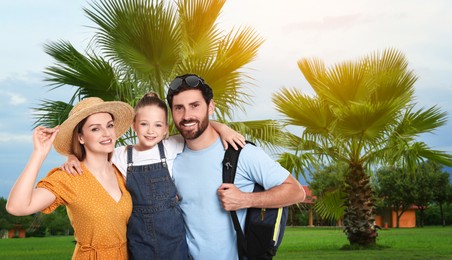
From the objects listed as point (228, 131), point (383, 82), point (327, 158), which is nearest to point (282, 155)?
point (327, 158)

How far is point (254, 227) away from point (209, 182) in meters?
0.36

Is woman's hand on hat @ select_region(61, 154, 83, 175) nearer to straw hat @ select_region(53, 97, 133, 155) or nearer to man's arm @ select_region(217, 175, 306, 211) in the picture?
straw hat @ select_region(53, 97, 133, 155)

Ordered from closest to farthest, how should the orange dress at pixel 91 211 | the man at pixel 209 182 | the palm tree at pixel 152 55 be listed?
the orange dress at pixel 91 211
the man at pixel 209 182
the palm tree at pixel 152 55

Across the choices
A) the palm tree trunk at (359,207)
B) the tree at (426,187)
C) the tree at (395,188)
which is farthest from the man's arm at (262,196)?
the tree at (426,187)

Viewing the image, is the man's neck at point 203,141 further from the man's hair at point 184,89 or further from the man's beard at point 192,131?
the man's hair at point 184,89

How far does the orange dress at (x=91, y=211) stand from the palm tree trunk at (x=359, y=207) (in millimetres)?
12377

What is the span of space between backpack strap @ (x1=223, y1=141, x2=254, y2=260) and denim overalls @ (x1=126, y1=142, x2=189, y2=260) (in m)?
0.29

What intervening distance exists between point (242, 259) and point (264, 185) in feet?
1.42

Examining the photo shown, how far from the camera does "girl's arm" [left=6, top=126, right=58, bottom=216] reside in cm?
307

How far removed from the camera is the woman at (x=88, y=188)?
3.16m

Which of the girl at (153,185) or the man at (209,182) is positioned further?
the man at (209,182)

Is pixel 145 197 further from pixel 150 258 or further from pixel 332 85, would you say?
pixel 332 85

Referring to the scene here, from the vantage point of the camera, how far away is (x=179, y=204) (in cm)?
360

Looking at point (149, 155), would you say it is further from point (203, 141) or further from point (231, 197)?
point (231, 197)
